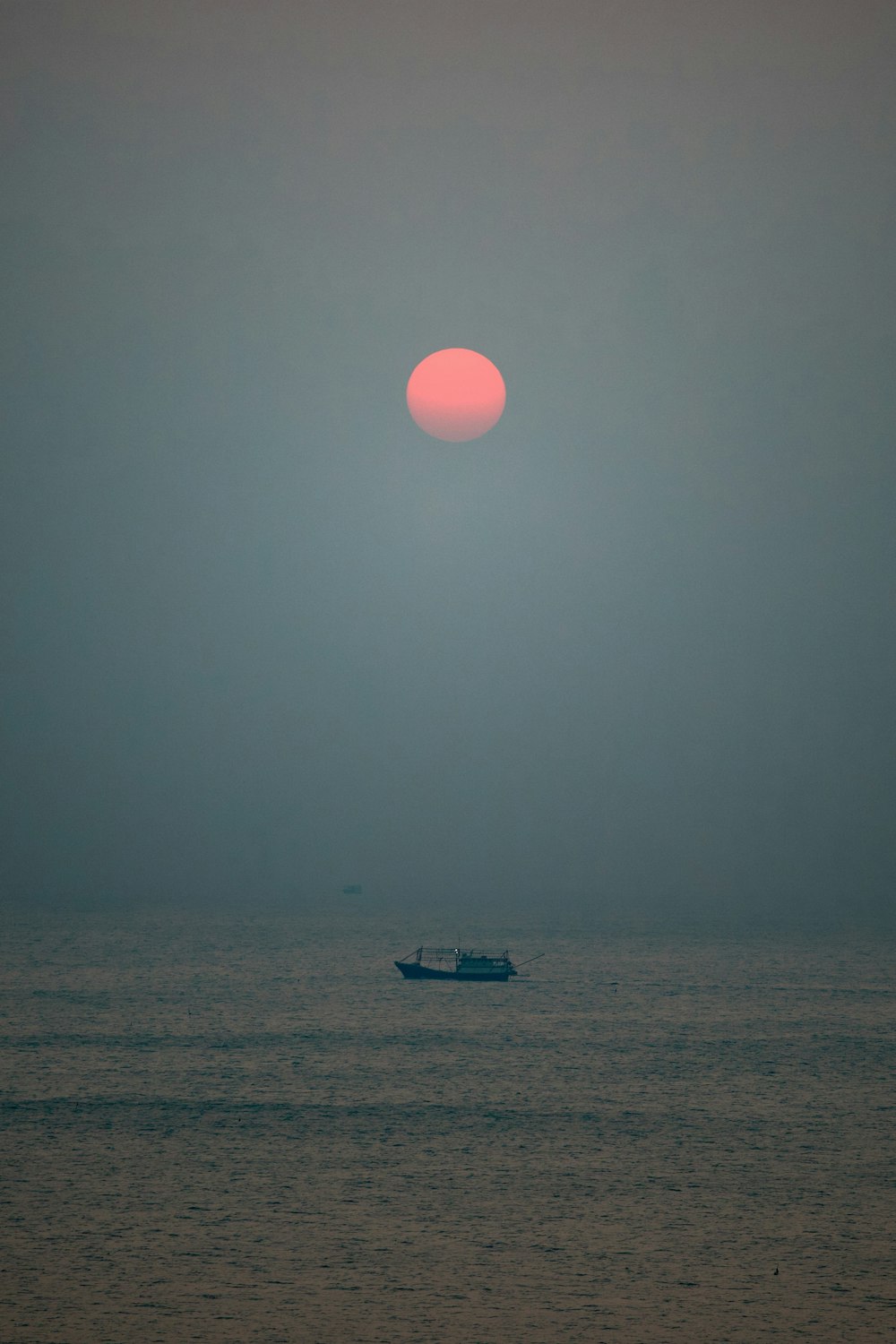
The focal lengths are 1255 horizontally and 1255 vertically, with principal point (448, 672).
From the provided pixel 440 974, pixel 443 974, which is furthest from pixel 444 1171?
pixel 440 974

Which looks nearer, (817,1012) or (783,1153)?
(783,1153)

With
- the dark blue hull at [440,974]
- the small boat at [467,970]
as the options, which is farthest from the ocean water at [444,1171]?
the small boat at [467,970]

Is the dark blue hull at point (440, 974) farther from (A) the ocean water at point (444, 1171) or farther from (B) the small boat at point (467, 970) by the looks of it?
(A) the ocean water at point (444, 1171)

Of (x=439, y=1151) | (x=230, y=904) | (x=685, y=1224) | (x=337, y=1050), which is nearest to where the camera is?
(x=685, y=1224)

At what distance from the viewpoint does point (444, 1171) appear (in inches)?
1357

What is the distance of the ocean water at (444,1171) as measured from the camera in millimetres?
25875

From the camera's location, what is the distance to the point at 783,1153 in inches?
1458

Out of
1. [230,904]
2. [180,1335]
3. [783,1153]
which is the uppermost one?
[230,904]

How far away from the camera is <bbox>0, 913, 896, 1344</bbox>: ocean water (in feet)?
84.9

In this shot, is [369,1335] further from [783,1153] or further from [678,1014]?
[678,1014]

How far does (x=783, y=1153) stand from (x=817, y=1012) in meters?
32.7

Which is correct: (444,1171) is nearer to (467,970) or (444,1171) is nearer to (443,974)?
(443,974)

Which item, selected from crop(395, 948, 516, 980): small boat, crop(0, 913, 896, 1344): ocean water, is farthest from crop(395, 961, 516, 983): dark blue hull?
crop(0, 913, 896, 1344): ocean water

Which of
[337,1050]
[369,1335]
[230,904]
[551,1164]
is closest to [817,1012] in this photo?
[337,1050]
